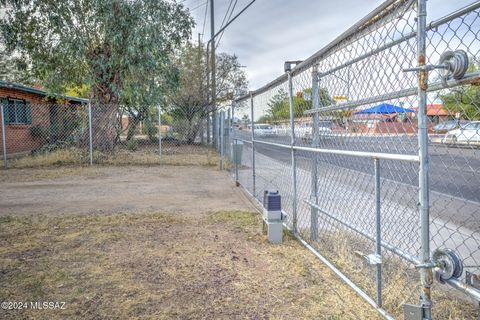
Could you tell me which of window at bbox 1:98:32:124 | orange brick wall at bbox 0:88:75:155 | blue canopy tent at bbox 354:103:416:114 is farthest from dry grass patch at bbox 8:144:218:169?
blue canopy tent at bbox 354:103:416:114

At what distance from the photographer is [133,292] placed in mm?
2814

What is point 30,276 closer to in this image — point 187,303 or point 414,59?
point 187,303

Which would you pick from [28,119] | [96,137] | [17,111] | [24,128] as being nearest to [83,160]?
[96,137]

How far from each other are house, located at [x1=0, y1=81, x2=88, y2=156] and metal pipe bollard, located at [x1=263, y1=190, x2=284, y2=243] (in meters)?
12.7

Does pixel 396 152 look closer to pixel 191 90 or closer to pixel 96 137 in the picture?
pixel 96 137

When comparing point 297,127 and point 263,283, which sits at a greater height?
point 297,127

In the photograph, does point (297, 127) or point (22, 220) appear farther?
point (22, 220)

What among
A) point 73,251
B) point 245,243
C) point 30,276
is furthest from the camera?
point 245,243

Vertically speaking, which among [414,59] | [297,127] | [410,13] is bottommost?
[297,127]

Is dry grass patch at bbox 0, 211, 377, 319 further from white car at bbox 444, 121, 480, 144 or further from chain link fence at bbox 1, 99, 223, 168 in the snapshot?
chain link fence at bbox 1, 99, 223, 168

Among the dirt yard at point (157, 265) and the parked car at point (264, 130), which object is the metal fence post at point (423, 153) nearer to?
the dirt yard at point (157, 265)

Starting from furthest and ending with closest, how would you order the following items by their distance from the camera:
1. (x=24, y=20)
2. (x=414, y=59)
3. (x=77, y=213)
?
1. (x=24, y=20)
2. (x=77, y=213)
3. (x=414, y=59)

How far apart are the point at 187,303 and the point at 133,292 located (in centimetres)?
48

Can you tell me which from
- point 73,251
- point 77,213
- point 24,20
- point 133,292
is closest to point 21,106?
point 24,20
